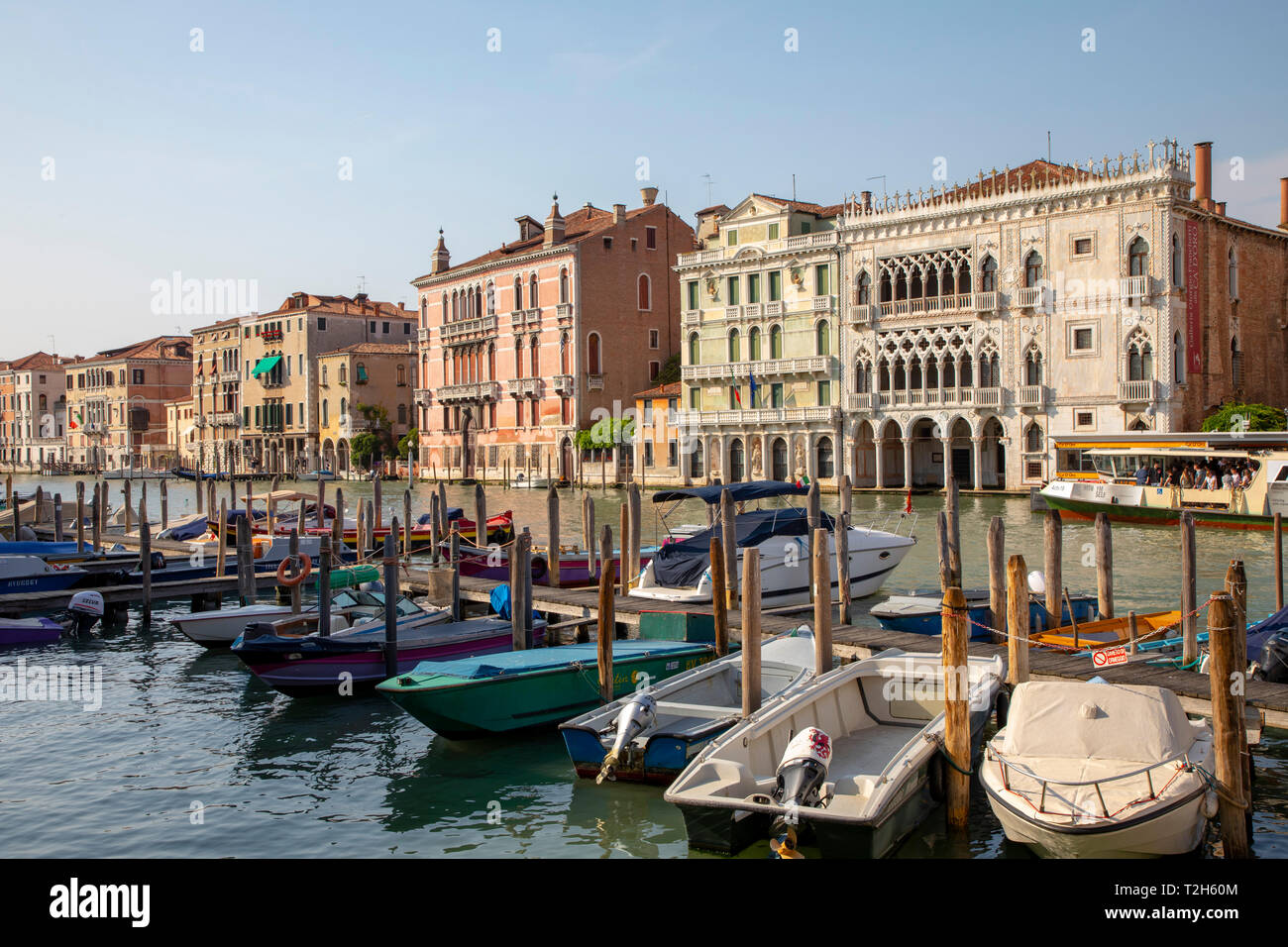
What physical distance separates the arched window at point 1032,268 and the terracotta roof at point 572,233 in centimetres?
1800

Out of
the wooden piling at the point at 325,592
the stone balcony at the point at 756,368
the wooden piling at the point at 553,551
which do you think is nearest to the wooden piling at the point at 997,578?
the wooden piling at the point at 553,551

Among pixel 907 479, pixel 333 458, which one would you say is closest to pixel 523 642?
pixel 907 479

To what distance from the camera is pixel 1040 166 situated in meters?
36.4

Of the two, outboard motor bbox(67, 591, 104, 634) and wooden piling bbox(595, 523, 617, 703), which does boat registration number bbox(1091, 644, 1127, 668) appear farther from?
outboard motor bbox(67, 591, 104, 634)

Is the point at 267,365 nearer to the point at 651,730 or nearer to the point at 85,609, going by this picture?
the point at 85,609

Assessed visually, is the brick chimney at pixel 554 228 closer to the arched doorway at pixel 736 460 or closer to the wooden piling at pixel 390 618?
the arched doorway at pixel 736 460

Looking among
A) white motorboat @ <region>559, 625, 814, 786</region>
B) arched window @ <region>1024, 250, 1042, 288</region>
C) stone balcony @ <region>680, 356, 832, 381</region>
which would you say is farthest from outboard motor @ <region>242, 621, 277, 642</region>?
stone balcony @ <region>680, 356, 832, 381</region>

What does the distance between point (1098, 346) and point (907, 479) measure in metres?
6.77

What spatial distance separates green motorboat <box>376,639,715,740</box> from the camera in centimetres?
1009

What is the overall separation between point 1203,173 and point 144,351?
71735mm

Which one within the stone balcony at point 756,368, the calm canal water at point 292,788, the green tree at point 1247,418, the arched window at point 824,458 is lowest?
the calm canal water at point 292,788

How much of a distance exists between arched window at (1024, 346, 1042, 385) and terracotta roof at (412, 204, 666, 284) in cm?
1878

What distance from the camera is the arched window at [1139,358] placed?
33250mm

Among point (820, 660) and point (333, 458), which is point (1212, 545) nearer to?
point (820, 660)
